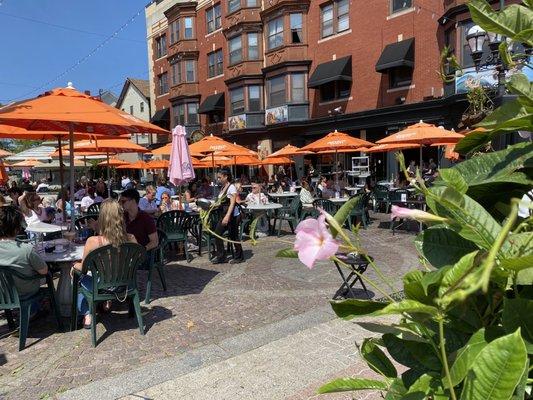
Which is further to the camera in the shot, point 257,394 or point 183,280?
point 183,280

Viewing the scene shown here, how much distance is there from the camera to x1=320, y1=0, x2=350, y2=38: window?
21672 mm

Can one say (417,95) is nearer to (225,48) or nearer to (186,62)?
(225,48)

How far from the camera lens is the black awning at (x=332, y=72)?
69.6 ft

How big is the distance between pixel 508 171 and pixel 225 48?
1187 inches

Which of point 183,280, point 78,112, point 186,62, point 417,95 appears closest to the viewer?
point 78,112

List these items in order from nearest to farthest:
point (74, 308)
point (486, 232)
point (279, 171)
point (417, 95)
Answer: point (486, 232)
point (74, 308)
point (417, 95)
point (279, 171)

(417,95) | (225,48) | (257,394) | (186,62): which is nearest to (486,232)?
(257,394)

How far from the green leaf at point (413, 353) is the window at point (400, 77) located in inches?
769

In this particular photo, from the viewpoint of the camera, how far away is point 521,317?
2.66 ft

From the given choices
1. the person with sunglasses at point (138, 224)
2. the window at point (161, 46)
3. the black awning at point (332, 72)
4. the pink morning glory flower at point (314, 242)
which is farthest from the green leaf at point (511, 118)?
the window at point (161, 46)

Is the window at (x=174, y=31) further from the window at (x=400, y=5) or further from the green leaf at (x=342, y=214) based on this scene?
the green leaf at (x=342, y=214)

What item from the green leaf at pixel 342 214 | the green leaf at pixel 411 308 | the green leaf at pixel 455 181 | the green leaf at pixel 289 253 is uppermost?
the green leaf at pixel 455 181

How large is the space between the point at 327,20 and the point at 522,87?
2399 centimetres

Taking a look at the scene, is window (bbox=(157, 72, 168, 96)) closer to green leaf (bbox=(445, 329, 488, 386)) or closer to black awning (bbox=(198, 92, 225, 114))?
black awning (bbox=(198, 92, 225, 114))
